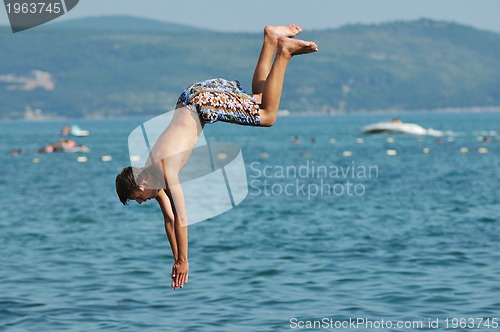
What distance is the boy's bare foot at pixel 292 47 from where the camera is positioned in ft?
37.0

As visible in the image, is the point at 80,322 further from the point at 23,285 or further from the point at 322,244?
the point at 322,244

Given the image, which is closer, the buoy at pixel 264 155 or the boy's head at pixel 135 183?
the boy's head at pixel 135 183

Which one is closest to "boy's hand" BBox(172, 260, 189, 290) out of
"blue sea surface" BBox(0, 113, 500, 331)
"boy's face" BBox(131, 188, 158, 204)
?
"boy's face" BBox(131, 188, 158, 204)

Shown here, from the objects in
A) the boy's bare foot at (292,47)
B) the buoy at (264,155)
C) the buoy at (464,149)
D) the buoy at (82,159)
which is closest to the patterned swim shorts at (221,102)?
the boy's bare foot at (292,47)

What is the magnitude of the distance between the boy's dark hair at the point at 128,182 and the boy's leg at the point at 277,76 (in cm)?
158

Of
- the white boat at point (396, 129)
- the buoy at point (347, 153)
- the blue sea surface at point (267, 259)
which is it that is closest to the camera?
the blue sea surface at point (267, 259)

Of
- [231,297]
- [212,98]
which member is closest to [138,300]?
[231,297]

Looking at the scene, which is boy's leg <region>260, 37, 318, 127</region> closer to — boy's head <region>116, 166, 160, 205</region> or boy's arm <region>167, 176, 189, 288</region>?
boy's arm <region>167, 176, 189, 288</region>

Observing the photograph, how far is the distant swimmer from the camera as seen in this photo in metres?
10.9

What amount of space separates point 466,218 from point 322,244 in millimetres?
9121

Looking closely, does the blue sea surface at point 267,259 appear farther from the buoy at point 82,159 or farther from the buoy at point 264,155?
the buoy at point 264,155

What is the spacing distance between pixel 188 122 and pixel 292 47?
1.44 meters

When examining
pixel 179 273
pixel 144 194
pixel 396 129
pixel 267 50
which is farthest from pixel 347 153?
pixel 144 194

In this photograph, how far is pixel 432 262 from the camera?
27.6 m
